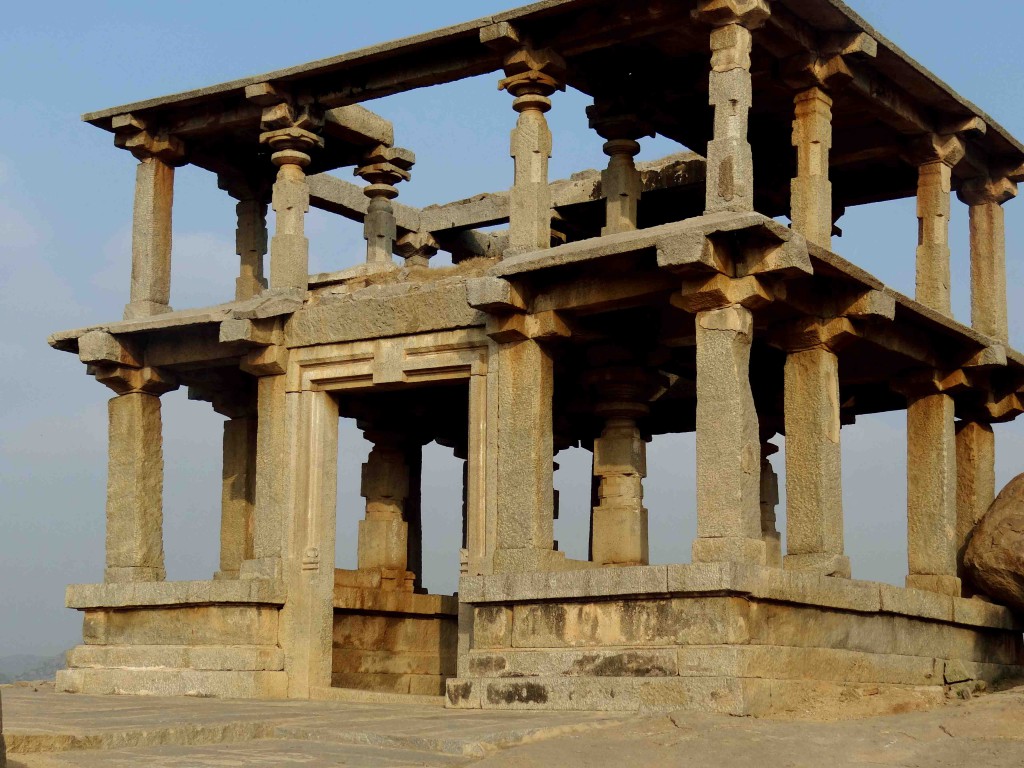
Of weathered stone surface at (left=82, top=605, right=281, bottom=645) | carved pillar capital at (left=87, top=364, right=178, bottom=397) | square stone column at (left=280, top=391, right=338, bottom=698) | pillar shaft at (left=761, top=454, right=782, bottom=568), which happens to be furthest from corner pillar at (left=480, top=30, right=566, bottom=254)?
pillar shaft at (left=761, top=454, right=782, bottom=568)

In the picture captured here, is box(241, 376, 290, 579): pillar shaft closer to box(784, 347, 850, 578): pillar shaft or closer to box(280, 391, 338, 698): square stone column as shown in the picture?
box(280, 391, 338, 698): square stone column

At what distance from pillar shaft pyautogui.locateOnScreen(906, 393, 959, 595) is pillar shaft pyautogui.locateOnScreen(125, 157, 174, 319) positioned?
7852 mm

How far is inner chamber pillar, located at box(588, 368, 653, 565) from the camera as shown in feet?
52.4

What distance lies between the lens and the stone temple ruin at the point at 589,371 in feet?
42.0

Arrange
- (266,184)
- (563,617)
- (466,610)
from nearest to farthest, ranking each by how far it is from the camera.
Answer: (563,617) < (466,610) < (266,184)

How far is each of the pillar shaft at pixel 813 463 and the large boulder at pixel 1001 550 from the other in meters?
2.27

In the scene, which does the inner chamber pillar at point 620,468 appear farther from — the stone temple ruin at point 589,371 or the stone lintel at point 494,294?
the stone lintel at point 494,294

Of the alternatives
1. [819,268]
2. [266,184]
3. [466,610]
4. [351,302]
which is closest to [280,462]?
[351,302]

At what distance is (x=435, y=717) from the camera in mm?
11914

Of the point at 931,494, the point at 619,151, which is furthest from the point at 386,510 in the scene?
the point at 931,494

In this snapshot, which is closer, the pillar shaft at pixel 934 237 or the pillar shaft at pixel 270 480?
the pillar shaft at pixel 270 480

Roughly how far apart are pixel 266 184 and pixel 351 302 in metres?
3.45

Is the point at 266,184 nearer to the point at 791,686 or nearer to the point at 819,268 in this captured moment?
the point at 819,268

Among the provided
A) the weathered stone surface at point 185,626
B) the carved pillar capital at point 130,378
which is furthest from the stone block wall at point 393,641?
the carved pillar capital at point 130,378
